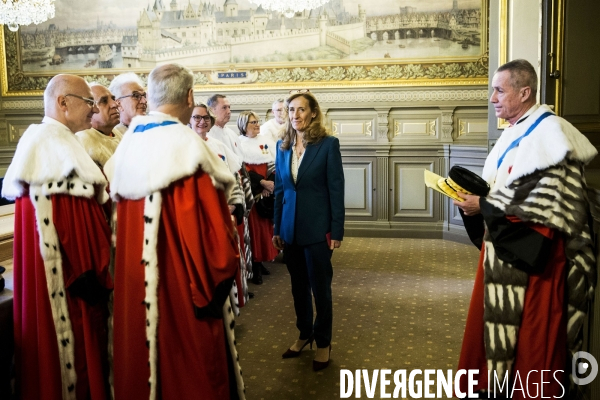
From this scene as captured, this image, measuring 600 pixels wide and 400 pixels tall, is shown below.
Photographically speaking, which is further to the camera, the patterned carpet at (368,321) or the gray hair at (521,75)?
the patterned carpet at (368,321)

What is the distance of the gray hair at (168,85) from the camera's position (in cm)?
244

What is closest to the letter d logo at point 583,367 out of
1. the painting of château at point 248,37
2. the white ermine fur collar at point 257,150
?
the white ermine fur collar at point 257,150

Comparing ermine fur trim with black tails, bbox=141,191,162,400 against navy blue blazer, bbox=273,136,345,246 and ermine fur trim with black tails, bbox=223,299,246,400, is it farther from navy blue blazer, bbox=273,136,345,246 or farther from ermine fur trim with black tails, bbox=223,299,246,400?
navy blue blazer, bbox=273,136,345,246

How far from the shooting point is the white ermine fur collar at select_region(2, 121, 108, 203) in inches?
103

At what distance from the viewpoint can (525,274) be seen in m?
2.72

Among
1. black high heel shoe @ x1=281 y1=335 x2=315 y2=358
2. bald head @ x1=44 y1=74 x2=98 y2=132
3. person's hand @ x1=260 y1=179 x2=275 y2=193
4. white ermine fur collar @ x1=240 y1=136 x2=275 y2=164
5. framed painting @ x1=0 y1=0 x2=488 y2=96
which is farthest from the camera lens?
framed painting @ x1=0 y1=0 x2=488 y2=96

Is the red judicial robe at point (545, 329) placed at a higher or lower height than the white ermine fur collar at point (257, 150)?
lower

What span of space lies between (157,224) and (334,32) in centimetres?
663

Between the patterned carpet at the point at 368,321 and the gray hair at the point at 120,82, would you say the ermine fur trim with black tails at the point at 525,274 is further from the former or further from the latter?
A: the gray hair at the point at 120,82

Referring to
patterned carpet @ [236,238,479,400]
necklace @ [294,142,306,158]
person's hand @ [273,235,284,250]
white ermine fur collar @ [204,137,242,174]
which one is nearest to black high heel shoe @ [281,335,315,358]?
→ patterned carpet @ [236,238,479,400]

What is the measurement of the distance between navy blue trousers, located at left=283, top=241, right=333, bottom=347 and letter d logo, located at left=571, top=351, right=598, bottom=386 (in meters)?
1.42

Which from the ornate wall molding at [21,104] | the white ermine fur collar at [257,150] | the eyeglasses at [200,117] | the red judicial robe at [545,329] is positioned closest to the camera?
the red judicial robe at [545,329]

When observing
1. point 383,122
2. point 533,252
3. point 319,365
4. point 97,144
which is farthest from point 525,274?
point 383,122

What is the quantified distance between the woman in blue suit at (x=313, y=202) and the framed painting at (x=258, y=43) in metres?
4.94
